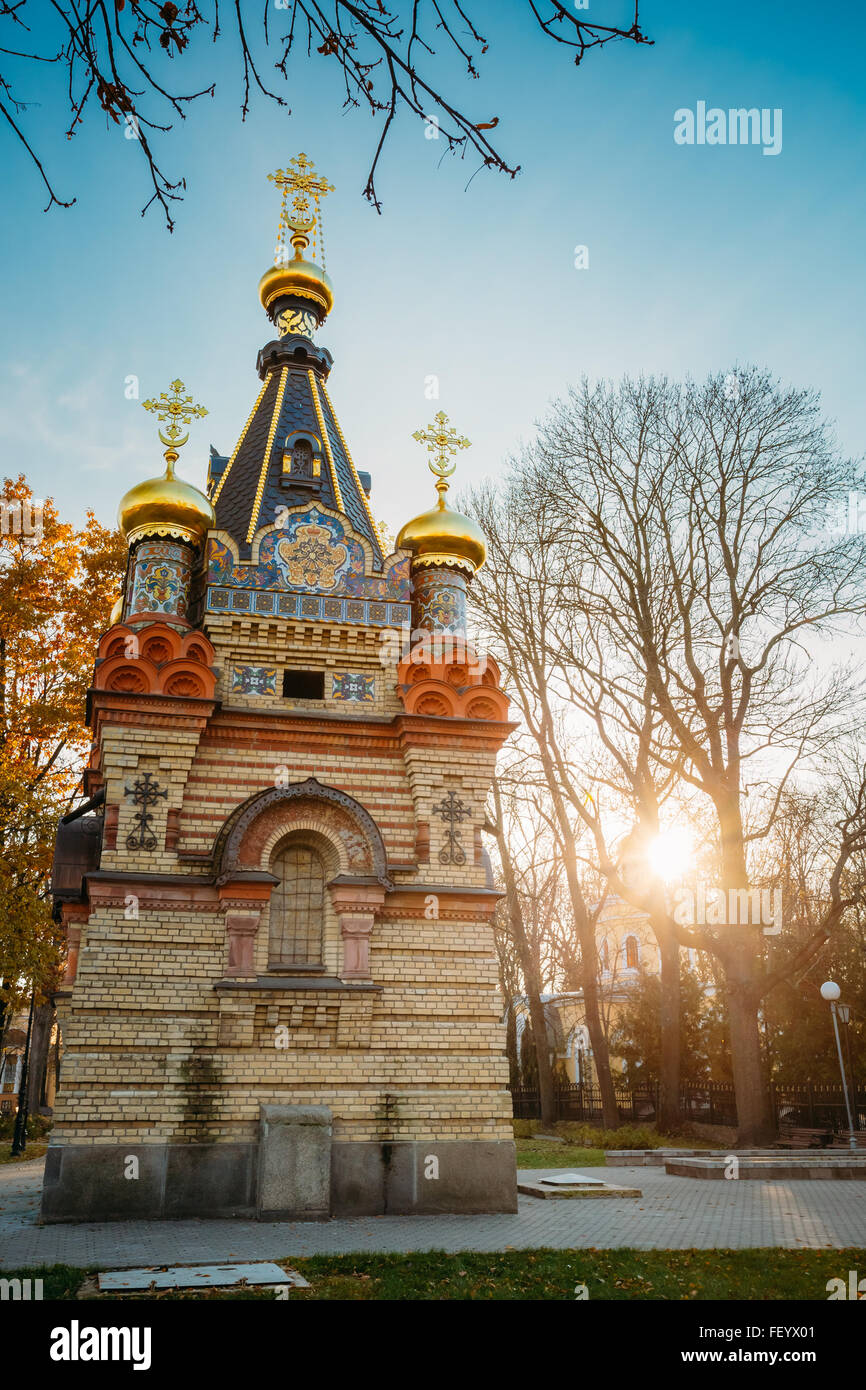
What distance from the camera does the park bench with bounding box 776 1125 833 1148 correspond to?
18516 millimetres

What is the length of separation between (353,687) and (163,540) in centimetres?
295

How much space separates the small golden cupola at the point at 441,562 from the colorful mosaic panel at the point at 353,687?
1242 millimetres

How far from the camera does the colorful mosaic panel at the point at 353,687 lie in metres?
12.5

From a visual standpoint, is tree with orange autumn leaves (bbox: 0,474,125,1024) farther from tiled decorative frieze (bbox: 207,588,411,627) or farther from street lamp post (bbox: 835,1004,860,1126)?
street lamp post (bbox: 835,1004,860,1126)

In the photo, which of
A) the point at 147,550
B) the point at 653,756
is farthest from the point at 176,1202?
the point at 653,756

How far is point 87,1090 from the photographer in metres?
10.2

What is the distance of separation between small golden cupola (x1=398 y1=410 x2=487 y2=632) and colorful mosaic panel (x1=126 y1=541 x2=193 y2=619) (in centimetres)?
289

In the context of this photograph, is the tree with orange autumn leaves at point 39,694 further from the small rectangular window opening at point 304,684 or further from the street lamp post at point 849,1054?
the street lamp post at point 849,1054

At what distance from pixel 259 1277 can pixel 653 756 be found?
13.1m

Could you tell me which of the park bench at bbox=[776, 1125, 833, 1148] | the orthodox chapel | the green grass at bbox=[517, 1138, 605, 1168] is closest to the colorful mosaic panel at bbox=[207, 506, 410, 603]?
the orthodox chapel

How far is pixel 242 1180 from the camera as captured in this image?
1025 centimetres

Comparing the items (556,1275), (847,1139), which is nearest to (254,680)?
(556,1275)

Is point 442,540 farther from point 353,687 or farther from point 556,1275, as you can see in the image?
point 556,1275
